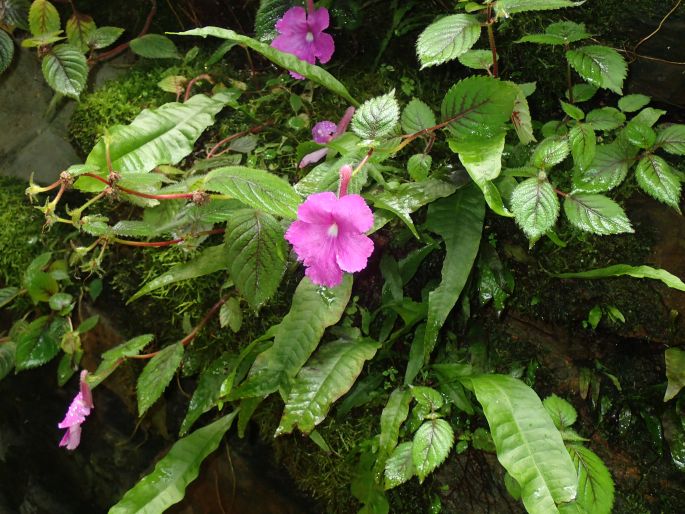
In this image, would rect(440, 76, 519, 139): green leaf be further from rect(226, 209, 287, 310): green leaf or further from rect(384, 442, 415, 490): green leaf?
rect(384, 442, 415, 490): green leaf

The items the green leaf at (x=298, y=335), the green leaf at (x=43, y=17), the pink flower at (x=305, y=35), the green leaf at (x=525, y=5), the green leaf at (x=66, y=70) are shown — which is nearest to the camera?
the green leaf at (x=525, y=5)

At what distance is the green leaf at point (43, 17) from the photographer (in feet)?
6.56

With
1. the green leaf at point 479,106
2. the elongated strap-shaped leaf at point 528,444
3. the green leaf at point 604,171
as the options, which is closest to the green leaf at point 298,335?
the elongated strap-shaped leaf at point 528,444

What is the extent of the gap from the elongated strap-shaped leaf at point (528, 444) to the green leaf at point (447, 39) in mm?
737

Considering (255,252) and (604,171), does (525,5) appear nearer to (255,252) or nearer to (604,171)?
(604,171)

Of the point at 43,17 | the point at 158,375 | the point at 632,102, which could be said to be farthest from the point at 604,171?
the point at 43,17

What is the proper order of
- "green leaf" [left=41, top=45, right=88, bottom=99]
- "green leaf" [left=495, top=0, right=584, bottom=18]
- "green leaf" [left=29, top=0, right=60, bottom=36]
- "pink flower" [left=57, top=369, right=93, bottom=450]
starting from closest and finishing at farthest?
"green leaf" [left=495, top=0, right=584, bottom=18] → "pink flower" [left=57, top=369, right=93, bottom=450] → "green leaf" [left=41, top=45, right=88, bottom=99] → "green leaf" [left=29, top=0, right=60, bottom=36]

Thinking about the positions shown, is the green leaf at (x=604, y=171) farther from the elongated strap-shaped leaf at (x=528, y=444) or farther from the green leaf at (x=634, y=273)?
the elongated strap-shaped leaf at (x=528, y=444)

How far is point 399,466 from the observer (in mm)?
1450

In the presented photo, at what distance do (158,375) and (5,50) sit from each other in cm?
126

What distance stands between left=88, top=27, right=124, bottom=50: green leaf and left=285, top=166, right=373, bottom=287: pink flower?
125cm

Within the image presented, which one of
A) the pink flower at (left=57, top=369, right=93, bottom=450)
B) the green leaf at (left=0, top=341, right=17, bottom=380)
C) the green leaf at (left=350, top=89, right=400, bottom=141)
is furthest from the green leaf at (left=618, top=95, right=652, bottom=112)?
the green leaf at (left=0, top=341, right=17, bottom=380)

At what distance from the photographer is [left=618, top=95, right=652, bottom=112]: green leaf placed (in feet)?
4.84

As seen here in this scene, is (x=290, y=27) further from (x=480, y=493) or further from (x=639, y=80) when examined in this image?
(x=480, y=493)
